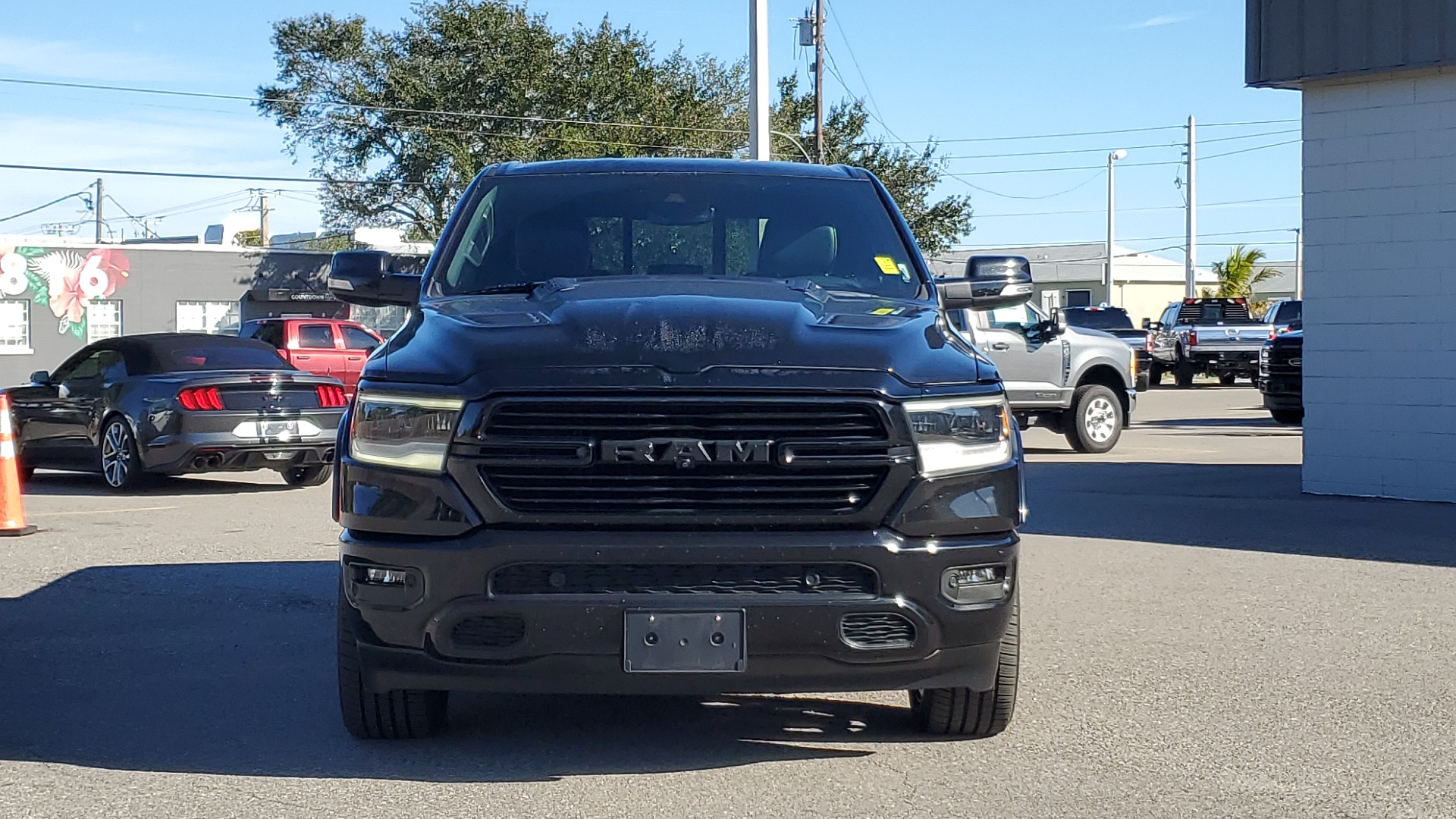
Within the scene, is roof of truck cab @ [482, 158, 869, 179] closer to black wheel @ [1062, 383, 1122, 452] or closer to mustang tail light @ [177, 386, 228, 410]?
mustang tail light @ [177, 386, 228, 410]

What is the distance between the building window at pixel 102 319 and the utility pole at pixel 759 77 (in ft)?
68.2

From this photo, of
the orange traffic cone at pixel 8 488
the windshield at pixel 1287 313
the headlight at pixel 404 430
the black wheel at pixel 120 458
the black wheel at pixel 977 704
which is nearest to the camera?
the headlight at pixel 404 430

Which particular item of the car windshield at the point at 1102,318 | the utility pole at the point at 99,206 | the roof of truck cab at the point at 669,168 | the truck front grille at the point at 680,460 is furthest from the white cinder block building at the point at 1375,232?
the utility pole at the point at 99,206

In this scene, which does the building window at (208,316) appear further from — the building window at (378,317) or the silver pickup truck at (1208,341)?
the silver pickup truck at (1208,341)

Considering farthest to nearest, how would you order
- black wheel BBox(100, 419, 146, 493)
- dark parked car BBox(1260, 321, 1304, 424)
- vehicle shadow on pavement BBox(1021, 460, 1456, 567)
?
dark parked car BBox(1260, 321, 1304, 424), black wheel BBox(100, 419, 146, 493), vehicle shadow on pavement BBox(1021, 460, 1456, 567)

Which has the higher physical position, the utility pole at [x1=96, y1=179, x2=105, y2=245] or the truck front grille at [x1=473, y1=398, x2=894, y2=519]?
the utility pole at [x1=96, y1=179, x2=105, y2=245]

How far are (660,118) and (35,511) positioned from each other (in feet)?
121

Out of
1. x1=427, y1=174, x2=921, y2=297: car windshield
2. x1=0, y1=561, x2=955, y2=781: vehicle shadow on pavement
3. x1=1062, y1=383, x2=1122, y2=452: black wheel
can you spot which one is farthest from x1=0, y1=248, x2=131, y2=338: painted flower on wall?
x1=427, y1=174, x2=921, y2=297: car windshield

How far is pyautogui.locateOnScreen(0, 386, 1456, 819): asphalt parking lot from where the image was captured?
4.77 m

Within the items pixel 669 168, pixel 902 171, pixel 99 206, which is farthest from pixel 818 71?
pixel 99 206

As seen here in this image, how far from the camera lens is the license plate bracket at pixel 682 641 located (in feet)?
14.9

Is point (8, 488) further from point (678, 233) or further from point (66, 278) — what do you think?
point (66, 278)

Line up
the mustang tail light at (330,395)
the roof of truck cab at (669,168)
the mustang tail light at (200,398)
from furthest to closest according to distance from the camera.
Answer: the mustang tail light at (330,395)
the mustang tail light at (200,398)
the roof of truck cab at (669,168)

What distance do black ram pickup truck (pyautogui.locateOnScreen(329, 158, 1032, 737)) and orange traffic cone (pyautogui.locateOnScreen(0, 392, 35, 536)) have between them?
718cm
